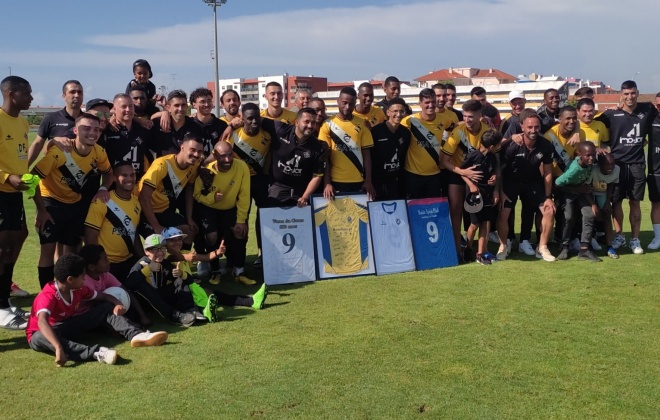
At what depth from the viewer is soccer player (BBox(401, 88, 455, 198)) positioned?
7.27 metres

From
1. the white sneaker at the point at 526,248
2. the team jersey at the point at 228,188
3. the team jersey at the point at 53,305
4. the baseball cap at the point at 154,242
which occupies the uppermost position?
the team jersey at the point at 228,188

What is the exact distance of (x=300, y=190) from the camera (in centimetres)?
709

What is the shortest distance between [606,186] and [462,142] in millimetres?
2181

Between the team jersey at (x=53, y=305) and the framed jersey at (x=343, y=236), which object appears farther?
the framed jersey at (x=343, y=236)

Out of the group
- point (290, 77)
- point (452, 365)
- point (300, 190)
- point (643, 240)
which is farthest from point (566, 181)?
point (290, 77)

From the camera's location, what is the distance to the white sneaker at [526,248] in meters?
7.79

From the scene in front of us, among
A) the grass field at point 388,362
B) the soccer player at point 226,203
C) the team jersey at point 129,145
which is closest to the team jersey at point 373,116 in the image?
the soccer player at point 226,203

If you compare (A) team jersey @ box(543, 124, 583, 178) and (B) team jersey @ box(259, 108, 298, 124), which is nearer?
(B) team jersey @ box(259, 108, 298, 124)

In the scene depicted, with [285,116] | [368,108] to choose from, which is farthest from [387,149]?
[285,116]

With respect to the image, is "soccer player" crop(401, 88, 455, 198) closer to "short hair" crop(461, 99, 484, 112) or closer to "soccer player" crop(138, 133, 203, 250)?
"short hair" crop(461, 99, 484, 112)

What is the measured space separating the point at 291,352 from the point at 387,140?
3.56 meters

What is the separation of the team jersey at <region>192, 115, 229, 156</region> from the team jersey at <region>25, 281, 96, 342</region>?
2694mm

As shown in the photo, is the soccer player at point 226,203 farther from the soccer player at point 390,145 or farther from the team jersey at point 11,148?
the team jersey at point 11,148

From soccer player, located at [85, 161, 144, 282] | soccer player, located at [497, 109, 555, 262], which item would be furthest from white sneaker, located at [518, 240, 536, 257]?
soccer player, located at [85, 161, 144, 282]
